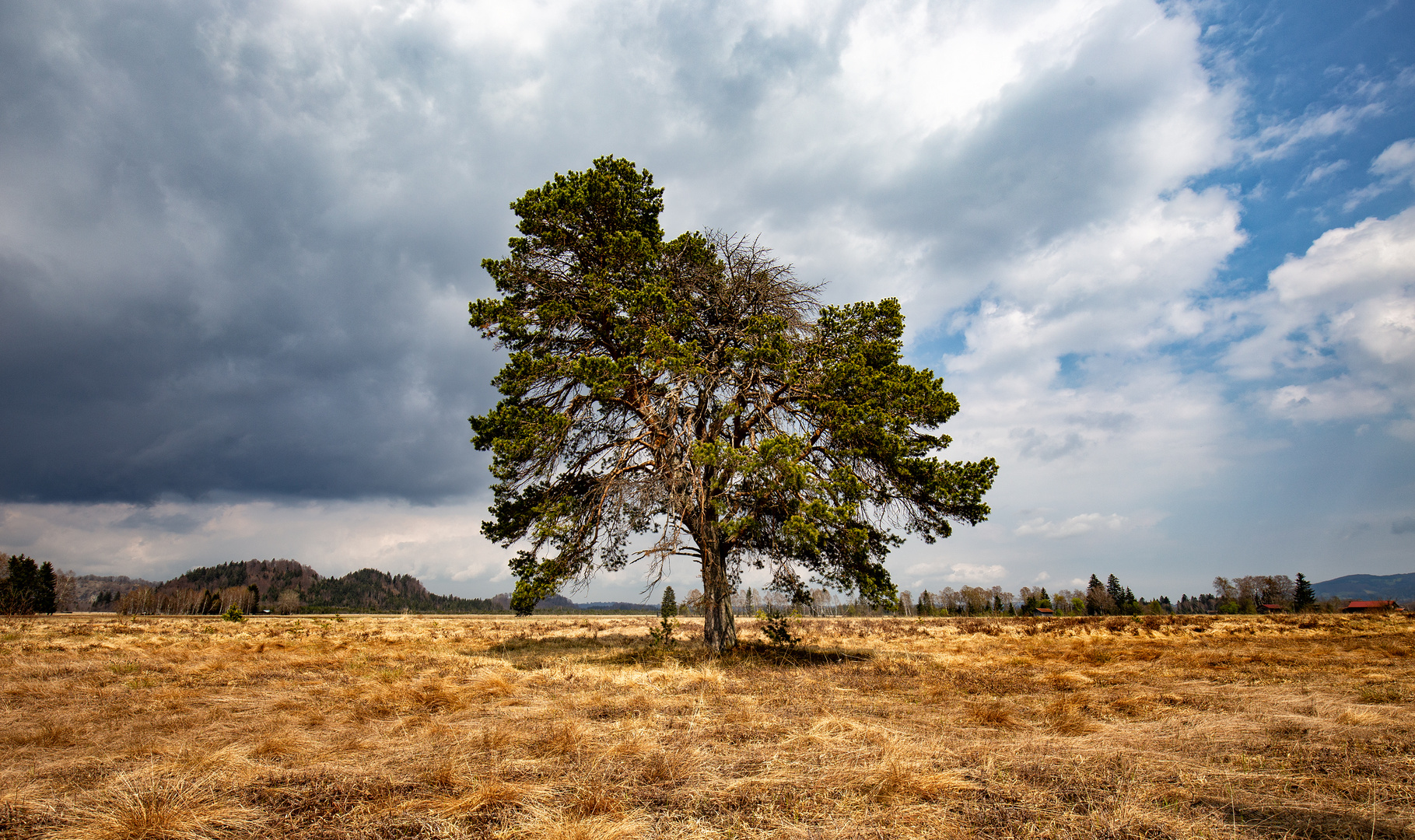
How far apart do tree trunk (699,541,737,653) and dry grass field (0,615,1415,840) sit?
2383 millimetres

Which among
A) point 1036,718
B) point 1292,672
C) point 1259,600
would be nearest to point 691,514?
point 1036,718

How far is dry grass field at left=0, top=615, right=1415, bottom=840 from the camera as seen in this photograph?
3.79 meters

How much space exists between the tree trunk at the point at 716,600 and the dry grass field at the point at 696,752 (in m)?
2.38

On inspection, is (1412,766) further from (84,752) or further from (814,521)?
(84,752)

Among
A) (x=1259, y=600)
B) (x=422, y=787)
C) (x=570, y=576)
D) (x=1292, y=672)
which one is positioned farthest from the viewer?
(x=1259, y=600)

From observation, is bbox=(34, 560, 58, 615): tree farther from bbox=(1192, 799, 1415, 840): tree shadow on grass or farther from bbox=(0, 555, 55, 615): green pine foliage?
bbox=(1192, 799, 1415, 840): tree shadow on grass

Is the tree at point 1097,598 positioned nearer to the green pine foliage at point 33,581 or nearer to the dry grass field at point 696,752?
the dry grass field at point 696,752

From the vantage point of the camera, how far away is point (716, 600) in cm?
1482

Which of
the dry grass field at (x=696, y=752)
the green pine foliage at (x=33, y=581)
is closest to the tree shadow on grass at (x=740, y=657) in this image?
the dry grass field at (x=696, y=752)

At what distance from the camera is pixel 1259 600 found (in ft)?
325

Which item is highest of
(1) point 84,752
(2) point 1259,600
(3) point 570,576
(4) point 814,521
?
(4) point 814,521

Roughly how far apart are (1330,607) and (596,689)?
111 meters

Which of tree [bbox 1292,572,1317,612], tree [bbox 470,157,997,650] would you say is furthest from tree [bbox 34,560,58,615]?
tree [bbox 1292,572,1317,612]

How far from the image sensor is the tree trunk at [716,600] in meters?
14.8
